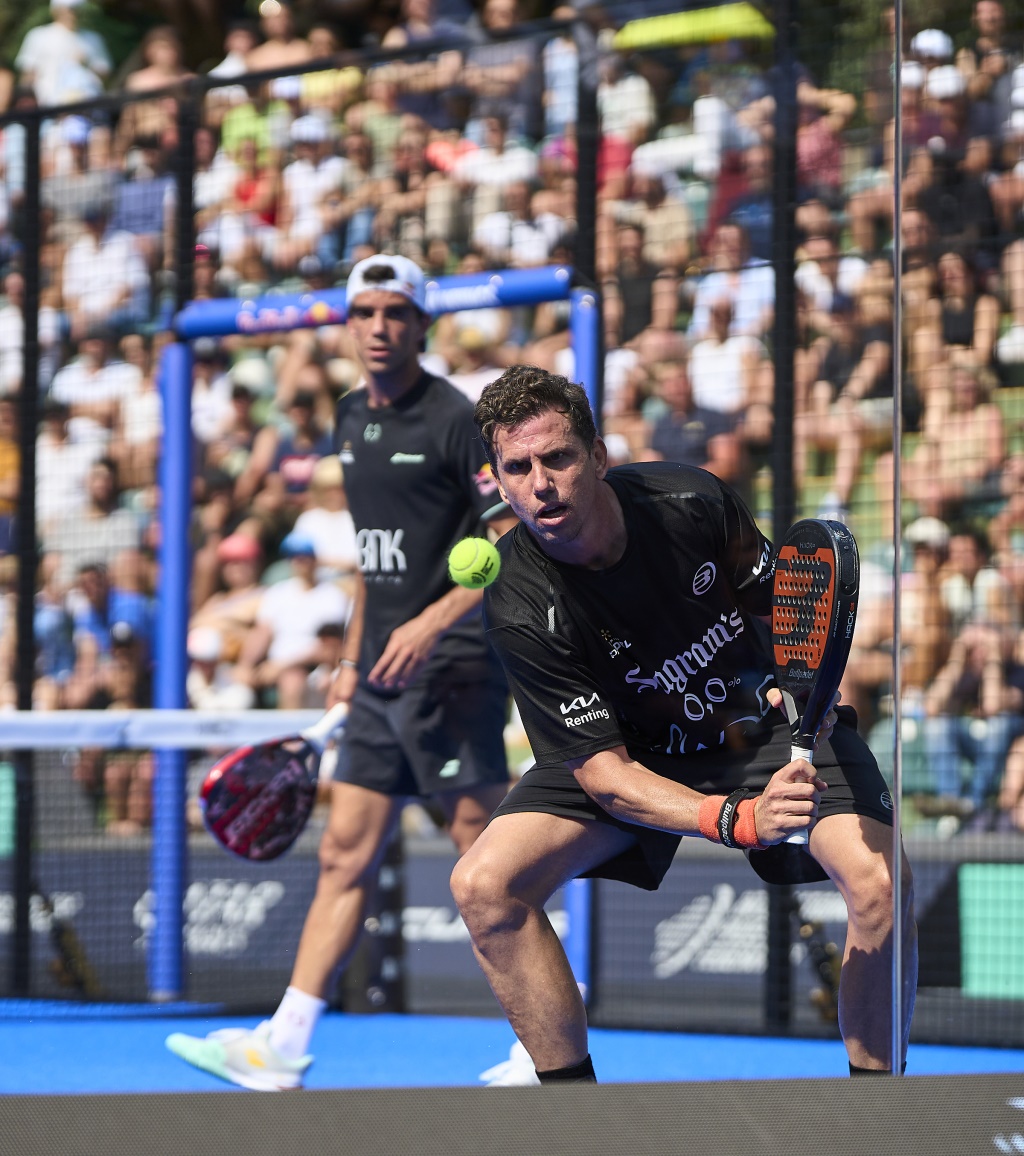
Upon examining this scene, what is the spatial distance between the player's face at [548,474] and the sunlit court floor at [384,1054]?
2.28 m

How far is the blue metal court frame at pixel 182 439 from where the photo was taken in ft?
19.9

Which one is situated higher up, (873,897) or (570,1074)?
(873,897)

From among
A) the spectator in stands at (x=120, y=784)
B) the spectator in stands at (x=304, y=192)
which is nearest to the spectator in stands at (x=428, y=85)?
the spectator in stands at (x=304, y=192)

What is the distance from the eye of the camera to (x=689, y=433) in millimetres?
7191

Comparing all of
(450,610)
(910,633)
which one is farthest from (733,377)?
(450,610)

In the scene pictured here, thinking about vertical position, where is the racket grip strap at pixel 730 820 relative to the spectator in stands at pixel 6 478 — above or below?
below

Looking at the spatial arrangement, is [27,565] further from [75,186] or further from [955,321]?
[955,321]

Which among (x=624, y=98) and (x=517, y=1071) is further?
(x=624, y=98)

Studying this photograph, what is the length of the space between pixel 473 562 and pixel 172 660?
341 centimetres

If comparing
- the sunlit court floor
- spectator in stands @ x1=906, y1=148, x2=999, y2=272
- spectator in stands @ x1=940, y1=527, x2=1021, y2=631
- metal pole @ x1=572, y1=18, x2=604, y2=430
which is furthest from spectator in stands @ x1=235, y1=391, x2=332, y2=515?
spectator in stands @ x1=940, y1=527, x2=1021, y2=631

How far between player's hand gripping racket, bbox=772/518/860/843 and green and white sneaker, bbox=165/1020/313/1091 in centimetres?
241

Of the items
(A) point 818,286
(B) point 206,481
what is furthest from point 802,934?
(B) point 206,481

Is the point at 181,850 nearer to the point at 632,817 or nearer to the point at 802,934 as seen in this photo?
the point at 802,934

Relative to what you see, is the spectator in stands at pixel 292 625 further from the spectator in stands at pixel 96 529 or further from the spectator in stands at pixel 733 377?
the spectator in stands at pixel 733 377
